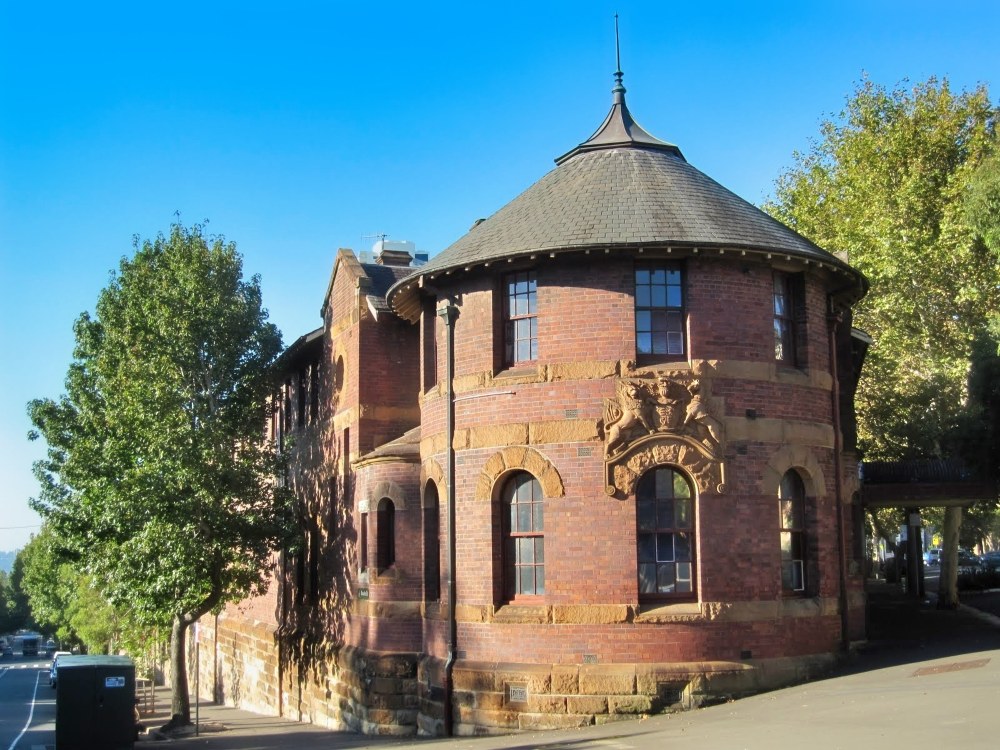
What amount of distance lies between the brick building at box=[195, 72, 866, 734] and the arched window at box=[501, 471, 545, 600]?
4 cm

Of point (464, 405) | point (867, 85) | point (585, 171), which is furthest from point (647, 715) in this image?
point (867, 85)

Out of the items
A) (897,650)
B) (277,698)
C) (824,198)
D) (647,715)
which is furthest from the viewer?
(824,198)

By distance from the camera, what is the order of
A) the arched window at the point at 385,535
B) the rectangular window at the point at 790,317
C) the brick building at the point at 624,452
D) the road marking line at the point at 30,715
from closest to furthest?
the brick building at the point at 624,452
the rectangular window at the point at 790,317
the arched window at the point at 385,535
the road marking line at the point at 30,715

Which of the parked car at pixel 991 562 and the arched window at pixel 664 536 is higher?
the arched window at pixel 664 536

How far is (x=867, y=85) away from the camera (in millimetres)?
36125

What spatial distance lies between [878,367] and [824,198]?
20.5 feet

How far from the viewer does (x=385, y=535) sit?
2266 centimetres

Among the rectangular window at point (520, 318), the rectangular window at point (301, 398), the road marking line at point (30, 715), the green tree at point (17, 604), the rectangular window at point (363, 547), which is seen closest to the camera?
the rectangular window at point (520, 318)

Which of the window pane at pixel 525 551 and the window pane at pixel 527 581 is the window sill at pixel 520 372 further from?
the window pane at pixel 527 581

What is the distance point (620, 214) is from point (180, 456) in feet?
38.4

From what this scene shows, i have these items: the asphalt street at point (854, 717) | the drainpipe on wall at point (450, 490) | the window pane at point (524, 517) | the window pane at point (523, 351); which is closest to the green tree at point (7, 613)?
the asphalt street at point (854, 717)

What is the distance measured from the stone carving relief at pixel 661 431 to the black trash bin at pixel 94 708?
1034 cm

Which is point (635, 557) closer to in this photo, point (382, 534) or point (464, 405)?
point (464, 405)

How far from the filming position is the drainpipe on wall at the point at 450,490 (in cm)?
1859
